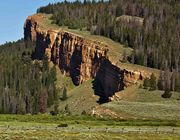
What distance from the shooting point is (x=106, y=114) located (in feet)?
442

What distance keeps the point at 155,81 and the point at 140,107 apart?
52.6m

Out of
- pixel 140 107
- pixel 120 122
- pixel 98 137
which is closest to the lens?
pixel 98 137

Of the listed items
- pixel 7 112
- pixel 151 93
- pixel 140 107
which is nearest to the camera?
pixel 140 107

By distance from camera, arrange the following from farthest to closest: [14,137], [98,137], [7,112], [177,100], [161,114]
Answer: [7,112] < [177,100] < [161,114] < [98,137] < [14,137]

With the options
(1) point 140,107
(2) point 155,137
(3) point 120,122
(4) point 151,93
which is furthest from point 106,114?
(2) point 155,137

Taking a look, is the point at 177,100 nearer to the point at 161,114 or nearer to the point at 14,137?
the point at 161,114

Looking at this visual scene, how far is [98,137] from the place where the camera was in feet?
231

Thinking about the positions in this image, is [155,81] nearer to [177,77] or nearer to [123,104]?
[177,77]

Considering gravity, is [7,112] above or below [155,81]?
below

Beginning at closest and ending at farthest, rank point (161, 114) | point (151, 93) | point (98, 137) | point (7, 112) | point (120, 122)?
point (98, 137)
point (120, 122)
point (161, 114)
point (151, 93)
point (7, 112)

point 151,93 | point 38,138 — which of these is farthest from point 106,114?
point 38,138

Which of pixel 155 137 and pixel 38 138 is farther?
pixel 155 137

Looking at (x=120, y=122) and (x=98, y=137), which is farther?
(x=120, y=122)

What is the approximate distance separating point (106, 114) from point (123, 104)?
566 inches
